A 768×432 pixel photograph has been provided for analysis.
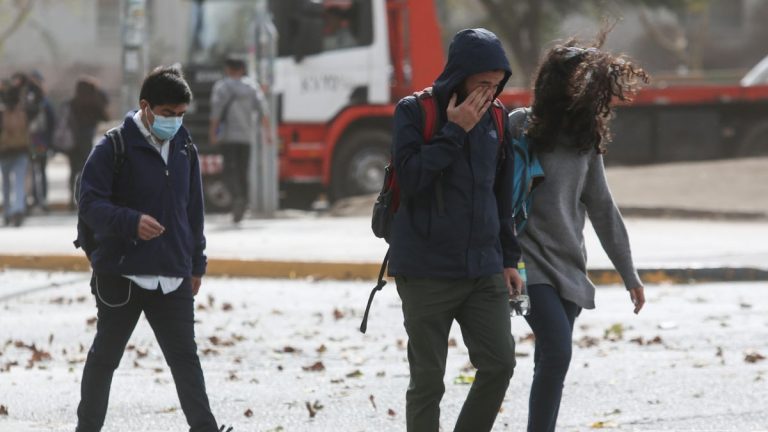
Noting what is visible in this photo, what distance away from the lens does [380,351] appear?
911 centimetres

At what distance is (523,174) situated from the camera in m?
5.51

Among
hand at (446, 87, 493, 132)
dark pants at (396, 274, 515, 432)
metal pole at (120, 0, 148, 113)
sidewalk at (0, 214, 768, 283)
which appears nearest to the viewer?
hand at (446, 87, 493, 132)

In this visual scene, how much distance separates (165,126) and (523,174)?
124 cm

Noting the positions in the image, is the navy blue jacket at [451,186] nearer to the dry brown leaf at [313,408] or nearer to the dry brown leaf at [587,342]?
the dry brown leaf at [313,408]

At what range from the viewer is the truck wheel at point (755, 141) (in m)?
23.5

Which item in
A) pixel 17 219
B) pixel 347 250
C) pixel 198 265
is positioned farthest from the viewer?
pixel 17 219

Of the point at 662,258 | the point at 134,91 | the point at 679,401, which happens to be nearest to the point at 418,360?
the point at 679,401

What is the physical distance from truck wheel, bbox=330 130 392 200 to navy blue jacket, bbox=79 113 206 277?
15.1 metres

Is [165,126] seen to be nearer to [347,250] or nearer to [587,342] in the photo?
[587,342]

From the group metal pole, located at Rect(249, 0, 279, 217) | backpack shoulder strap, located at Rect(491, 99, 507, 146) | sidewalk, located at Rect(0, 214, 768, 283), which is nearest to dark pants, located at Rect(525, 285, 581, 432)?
backpack shoulder strap, located at Rect(491, 99, 507, 146)

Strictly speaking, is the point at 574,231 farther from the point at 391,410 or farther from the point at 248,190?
the point at 248,190

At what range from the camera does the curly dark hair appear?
554 centimetres

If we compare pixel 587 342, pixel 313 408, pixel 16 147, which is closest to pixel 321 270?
pixel 587 342

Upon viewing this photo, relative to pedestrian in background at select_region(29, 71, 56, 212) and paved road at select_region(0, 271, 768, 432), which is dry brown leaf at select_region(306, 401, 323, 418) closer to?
paved road at select_region(0, 271, 768, 432)
